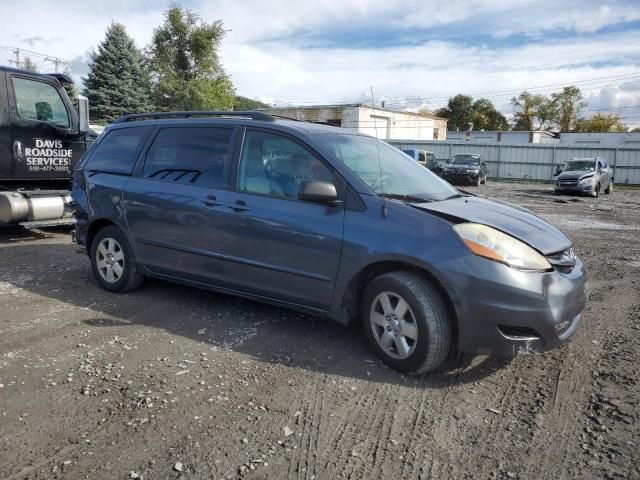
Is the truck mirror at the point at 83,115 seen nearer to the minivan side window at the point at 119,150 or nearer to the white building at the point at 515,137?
the minivan side window at the point at 119,150

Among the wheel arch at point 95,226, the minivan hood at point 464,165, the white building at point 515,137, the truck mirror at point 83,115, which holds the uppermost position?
the white building at point 515,137

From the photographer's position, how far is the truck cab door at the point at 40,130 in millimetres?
7621

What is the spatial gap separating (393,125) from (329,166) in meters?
50.5

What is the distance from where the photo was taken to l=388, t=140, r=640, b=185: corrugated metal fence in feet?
99.6

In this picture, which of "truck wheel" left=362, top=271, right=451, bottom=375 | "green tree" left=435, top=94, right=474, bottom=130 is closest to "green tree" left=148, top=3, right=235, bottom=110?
"truck wheel" left=362, top=271, right=451, bottom=375

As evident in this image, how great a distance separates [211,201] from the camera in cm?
439

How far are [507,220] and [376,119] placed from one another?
4737 cm

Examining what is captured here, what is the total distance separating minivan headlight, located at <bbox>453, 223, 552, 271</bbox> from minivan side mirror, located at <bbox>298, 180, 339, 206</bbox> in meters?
0.91

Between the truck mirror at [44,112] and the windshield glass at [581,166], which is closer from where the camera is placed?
the truck mirror at [44,112]

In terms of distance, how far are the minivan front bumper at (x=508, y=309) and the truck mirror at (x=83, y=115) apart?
23.8ft

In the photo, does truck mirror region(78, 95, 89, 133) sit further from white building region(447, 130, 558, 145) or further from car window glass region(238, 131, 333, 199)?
white building region(447, 130, 558, 145)

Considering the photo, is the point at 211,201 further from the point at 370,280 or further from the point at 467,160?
the point at 467,160

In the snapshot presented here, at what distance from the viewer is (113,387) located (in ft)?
10.8

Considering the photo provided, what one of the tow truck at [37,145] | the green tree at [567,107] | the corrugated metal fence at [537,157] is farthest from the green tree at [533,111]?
the tow truck at [37,145]
